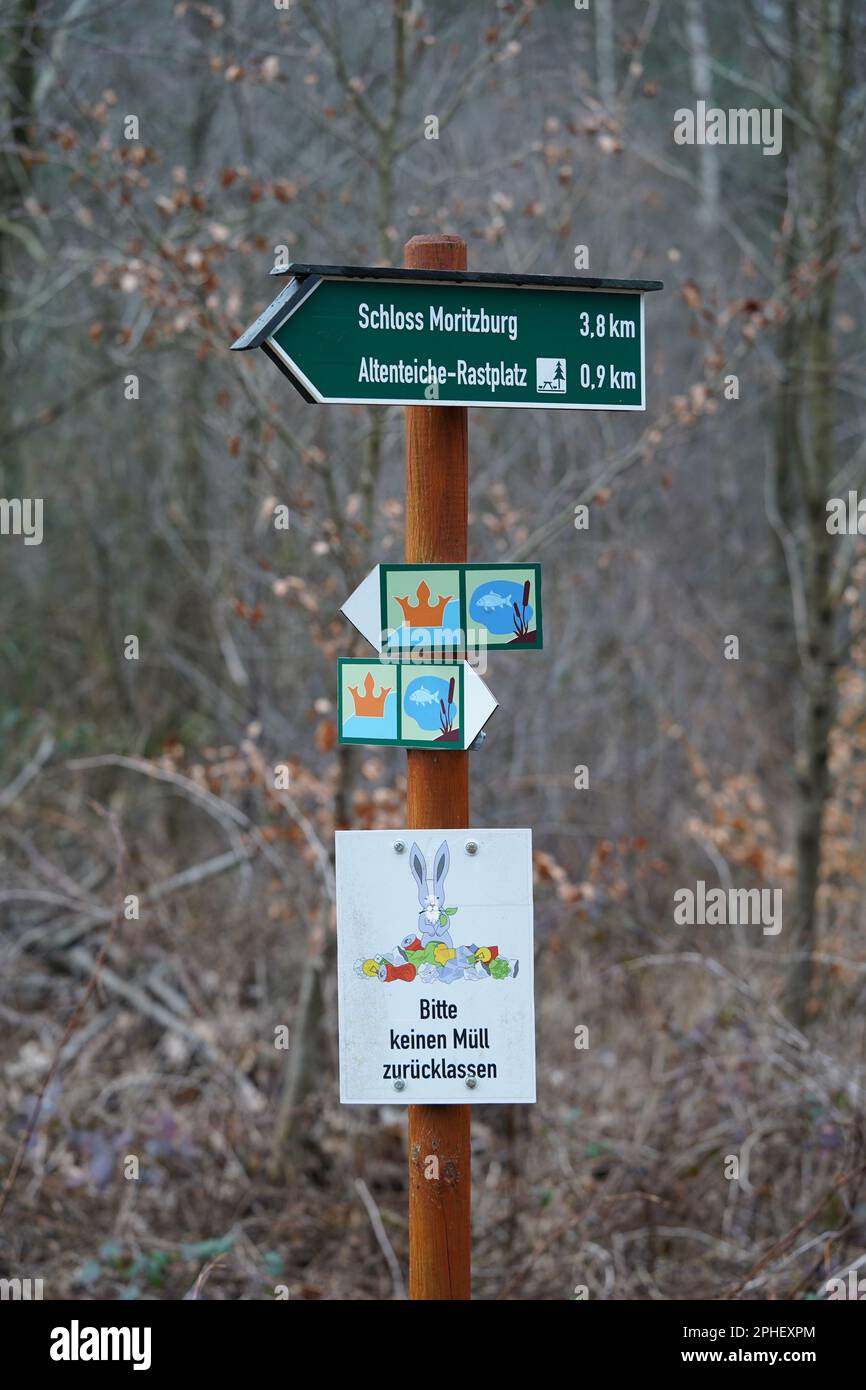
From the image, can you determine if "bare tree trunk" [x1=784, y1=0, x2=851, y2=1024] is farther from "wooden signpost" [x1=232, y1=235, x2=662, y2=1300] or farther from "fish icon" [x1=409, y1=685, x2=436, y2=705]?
"fish icon" [x1=409, y1=685, x2=436, y2=705]

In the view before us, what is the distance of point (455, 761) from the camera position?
2.64 metres

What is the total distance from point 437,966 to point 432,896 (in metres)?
0.13

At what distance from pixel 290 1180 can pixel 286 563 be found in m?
2.51

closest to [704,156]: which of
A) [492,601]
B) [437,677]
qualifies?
[492,601]

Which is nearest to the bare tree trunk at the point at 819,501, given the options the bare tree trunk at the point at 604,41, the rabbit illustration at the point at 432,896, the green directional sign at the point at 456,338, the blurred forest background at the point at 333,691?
the blurred forest background at the point at 333,691

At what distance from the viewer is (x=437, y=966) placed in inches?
101

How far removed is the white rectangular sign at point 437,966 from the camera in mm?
2562

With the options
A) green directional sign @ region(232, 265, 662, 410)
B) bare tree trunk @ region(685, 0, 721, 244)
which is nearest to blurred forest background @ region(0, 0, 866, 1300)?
bare tree trunk @ region(685, 0, 721, 244)

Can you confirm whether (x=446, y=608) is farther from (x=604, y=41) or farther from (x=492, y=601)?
(x=604, y=41)

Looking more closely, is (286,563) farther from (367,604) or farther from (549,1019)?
(367,604)

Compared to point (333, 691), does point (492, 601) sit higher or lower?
lower

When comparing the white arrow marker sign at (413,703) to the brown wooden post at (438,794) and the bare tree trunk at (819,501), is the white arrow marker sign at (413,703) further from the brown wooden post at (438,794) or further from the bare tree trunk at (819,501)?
the bare tree trunk at (819,501)

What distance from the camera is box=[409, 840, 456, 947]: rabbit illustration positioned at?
8.46 ft

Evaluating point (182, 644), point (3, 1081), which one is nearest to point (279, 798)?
point (3, 1081)
